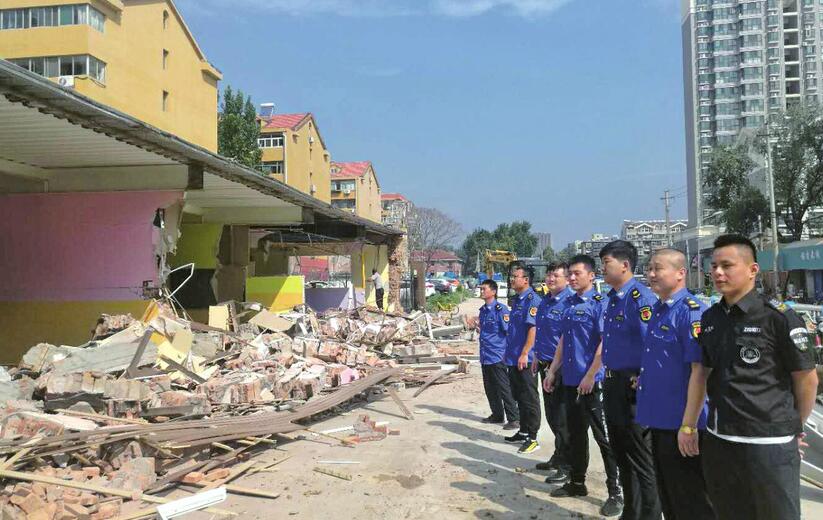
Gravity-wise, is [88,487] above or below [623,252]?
below

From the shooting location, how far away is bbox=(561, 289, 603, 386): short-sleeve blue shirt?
4758mm

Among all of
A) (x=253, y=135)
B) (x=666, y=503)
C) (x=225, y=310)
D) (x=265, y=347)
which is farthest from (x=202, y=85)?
(x=666, y=503)

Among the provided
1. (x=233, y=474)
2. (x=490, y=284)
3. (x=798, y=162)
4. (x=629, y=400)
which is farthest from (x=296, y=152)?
(x=629, y=400)

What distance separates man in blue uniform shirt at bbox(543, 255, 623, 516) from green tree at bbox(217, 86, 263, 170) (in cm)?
3059

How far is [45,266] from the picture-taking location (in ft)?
32.9

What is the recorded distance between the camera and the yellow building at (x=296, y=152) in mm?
48625

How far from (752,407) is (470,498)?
9.05 feet

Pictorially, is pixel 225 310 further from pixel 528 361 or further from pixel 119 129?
pixel 528 361

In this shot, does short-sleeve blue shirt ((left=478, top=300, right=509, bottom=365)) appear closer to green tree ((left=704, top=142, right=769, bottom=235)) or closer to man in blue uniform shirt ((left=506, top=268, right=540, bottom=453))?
man in blue uniform shirt ((left=506, top=268, right=540, bottom=453))

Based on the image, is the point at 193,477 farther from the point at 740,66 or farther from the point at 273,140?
the point at 740,66

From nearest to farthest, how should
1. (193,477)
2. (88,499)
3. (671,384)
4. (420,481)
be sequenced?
1. (671,384)
2. (88,499)
3. (193,477)
4. (420,481)

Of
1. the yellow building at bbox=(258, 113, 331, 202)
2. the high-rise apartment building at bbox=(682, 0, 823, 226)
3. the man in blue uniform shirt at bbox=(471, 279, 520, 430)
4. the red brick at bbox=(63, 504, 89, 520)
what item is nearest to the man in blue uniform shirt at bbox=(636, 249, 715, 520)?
the red brick at bbox=(63, 504, 89, 520)

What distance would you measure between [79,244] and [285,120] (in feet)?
145

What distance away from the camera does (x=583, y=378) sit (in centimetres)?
459
